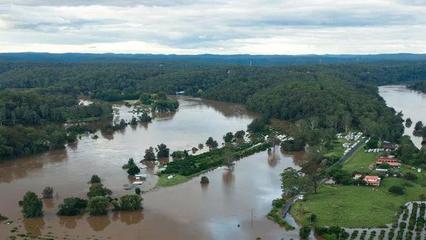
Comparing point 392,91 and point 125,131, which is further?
point 392,91

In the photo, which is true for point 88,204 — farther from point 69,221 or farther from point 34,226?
point 34,226

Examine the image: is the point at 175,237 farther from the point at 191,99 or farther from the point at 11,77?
the point at 11,77

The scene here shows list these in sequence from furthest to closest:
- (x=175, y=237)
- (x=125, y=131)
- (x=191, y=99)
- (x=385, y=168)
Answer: (x=191, y=99), (x=125, y=131), (x=385, y=168), (x=175, y=237)

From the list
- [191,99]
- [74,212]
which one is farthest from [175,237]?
[191,99]

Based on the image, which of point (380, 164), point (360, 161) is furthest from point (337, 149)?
point (380, 164)

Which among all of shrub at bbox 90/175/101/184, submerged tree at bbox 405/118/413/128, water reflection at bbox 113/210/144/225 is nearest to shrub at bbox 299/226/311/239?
water reflection at bbox 113/210/144/225

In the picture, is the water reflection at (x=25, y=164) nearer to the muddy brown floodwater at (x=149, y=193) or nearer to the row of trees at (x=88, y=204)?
the muddy brown floodwater at (x=149, y=193)
